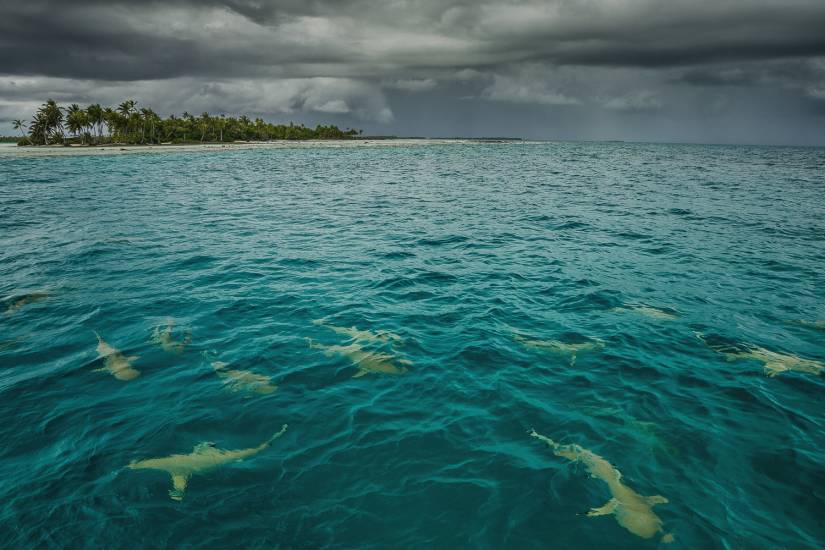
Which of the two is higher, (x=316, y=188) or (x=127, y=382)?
(x=316, y=188)

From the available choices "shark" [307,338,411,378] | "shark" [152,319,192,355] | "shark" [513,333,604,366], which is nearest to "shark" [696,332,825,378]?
"shark" [513,333,604,366]

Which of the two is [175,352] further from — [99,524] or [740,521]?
[740,521]

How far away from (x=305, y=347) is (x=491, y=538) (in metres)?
7.66

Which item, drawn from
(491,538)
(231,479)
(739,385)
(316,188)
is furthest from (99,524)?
(316,188)

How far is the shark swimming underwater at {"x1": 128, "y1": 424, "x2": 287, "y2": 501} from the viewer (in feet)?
25.4

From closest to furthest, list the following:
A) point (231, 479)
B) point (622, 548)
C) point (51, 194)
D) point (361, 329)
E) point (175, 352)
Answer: point (622, 548), point (231, 479), point (175, 352), point (361, 329), point (51, 194)

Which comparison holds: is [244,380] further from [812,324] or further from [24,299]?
[812,324]

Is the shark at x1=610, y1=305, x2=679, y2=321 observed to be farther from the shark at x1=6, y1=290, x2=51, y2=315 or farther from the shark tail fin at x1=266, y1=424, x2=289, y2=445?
the shark at x1=6, y1=290, x2=51, y2=315

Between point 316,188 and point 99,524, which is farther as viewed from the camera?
point 316,188

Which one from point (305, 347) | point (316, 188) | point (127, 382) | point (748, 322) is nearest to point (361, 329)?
point (305, 347)

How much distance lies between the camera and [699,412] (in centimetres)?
970

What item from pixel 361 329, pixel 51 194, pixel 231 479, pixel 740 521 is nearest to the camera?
pixel 740 521

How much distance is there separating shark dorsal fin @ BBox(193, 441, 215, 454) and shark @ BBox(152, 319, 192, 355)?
457cm

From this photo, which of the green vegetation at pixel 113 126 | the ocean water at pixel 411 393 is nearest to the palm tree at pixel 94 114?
→ the green vegetation at pixel 113 126
